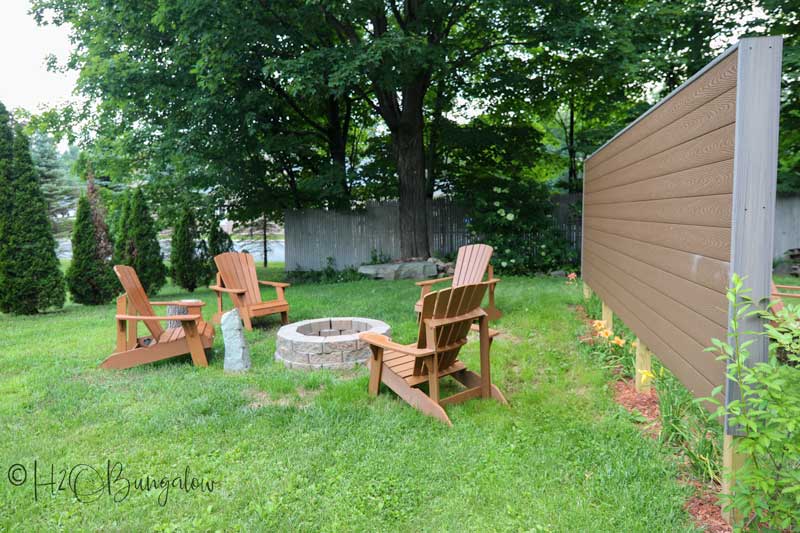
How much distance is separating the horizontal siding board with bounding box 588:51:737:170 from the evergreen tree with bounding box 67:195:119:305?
25.9ft

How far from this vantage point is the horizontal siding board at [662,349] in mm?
2189

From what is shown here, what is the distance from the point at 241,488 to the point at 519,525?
1.27 meters

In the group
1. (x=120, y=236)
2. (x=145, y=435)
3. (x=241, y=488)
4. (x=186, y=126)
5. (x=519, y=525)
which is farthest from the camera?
(x=186, y=126)

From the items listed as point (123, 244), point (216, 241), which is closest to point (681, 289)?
point (123, 244)

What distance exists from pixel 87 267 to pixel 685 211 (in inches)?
333

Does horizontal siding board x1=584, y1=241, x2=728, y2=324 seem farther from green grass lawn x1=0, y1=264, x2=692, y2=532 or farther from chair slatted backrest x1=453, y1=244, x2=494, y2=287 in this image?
chair slatted backrest x1=453, y1=244, x2=494, y2=287

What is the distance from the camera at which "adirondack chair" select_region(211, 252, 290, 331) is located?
18.1 feet

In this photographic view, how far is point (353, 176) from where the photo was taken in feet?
35.3

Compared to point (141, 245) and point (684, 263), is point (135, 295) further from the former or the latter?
point (141, 245)

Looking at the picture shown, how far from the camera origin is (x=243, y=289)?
18.7 feet

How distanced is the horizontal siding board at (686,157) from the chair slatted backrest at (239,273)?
163 inches

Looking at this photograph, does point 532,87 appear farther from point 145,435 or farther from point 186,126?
point 145,435

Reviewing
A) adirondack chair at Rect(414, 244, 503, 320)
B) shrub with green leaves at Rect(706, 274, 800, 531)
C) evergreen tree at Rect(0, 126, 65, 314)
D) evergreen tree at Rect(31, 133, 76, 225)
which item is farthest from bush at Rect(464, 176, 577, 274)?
evergreen tree at Rect(31, 133, 76, 225)

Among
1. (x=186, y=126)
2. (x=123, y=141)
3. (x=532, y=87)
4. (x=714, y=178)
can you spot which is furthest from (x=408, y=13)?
(x=714, y=178)
